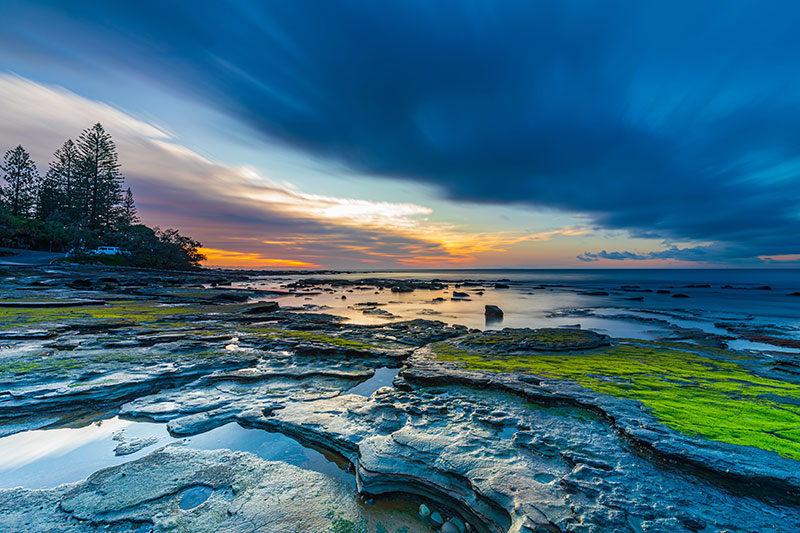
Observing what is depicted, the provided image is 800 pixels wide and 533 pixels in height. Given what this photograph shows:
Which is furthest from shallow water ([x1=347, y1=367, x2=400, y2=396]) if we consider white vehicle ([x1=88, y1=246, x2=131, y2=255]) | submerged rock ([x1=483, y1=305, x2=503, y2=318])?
white vehicle ([x1=88, y1=246, x2=131, y2=255])

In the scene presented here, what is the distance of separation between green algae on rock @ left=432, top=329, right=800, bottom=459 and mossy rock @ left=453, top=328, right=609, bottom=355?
0.17ft

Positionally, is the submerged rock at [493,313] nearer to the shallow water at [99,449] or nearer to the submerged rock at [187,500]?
the shallow water at [99,449]

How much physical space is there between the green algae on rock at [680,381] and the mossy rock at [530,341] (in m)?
0.05

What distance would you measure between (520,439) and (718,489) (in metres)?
2.52

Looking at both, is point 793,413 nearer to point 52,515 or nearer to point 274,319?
point 52,515

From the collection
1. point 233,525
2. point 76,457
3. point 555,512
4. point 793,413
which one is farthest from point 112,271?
point 793,413

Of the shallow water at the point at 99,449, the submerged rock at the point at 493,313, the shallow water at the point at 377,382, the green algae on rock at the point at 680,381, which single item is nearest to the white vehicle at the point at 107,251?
the submerged rock at the point at 493,313

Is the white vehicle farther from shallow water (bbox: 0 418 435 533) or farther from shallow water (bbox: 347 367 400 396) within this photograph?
shallow water (bbox: 347 367 400 396)

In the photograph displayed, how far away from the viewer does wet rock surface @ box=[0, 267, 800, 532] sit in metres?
3.79

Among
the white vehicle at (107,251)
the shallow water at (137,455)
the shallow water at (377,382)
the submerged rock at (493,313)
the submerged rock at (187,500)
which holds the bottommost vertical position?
the submerged rock at (493,313)

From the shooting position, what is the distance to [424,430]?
5.73 m

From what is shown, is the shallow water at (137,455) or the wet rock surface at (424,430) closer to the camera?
the wet rock surface at (424,430)

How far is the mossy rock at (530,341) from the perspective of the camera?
42.2 ft

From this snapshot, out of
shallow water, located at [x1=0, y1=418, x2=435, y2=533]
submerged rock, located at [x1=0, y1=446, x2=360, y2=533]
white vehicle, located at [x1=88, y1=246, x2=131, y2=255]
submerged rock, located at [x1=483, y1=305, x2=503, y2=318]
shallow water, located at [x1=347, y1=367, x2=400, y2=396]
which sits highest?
white vehicle, located at [x1=88, y1=246, x2=131, y2=255]
